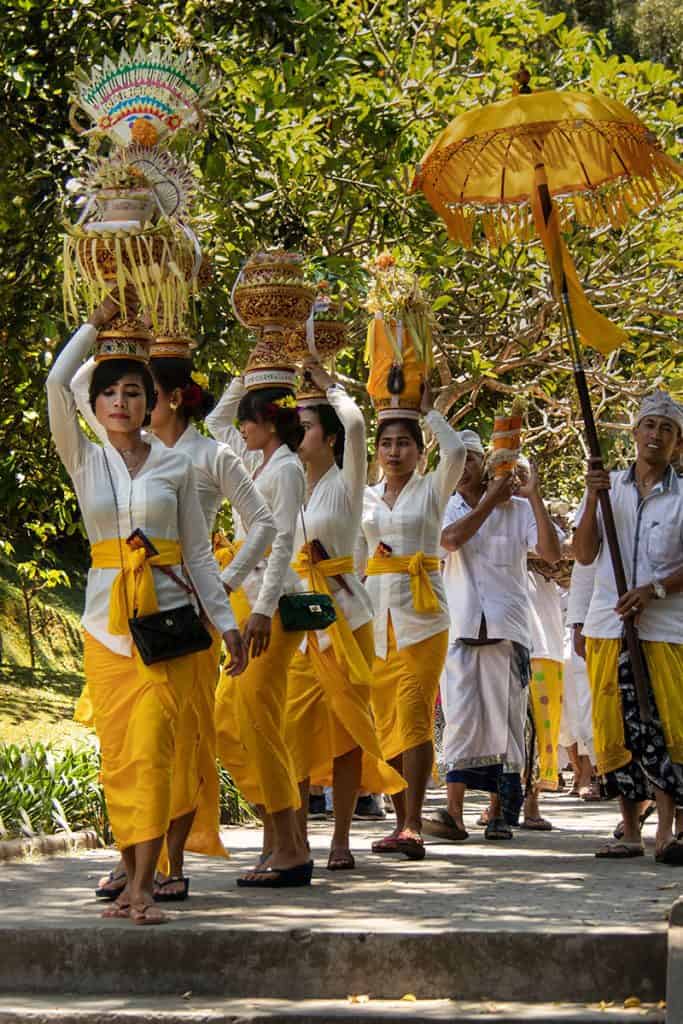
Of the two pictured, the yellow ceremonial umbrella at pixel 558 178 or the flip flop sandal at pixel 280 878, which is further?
the yellow ceremonial umbrella at pixel 558 178

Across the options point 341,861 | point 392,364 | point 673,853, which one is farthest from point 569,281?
point 341,861

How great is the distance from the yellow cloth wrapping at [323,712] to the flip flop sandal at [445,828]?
1.83 meters

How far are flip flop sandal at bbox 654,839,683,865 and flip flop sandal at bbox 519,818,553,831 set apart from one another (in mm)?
2479

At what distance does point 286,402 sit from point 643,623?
207cm

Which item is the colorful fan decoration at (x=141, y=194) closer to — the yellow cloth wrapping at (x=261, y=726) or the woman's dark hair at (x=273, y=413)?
the woman's dark hair at (x=273, y=413)

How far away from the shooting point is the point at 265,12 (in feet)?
35.1

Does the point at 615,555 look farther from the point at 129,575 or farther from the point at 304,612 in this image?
the point at 129,575

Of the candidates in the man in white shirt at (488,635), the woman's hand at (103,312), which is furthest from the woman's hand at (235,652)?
the man in white shirt at (488,635)

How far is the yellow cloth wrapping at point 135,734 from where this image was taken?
6.25m

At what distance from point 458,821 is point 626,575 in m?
2.11

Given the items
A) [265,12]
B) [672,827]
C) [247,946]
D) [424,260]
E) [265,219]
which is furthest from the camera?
[424,260]

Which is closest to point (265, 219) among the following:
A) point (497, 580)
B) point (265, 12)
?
point (265, 12)

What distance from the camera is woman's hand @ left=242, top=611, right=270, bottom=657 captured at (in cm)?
724

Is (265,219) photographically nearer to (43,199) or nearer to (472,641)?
(43,199)
